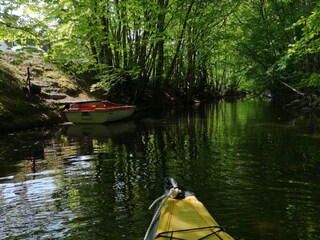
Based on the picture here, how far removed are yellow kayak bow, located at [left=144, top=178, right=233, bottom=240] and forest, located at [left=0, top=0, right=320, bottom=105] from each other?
10057 mm

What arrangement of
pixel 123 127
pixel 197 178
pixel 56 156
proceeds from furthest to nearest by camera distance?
pixel 123 127 → pixel 56 156 → pixel 197 178

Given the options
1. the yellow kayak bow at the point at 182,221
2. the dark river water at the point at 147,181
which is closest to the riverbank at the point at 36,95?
the dark river water at the point at 147,181

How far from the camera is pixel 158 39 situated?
1762 cm

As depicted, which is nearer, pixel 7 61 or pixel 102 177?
pixel 102 177

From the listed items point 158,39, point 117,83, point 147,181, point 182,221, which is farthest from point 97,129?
point 182,221

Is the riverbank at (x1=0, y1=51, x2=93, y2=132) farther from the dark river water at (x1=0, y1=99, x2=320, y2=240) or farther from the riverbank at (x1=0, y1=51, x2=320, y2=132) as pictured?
the dark river water at (x1=0, y1=99, x2=320, y2=240)

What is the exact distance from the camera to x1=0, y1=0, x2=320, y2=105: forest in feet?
50.3

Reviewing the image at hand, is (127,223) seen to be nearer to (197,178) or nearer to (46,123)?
(197,178)

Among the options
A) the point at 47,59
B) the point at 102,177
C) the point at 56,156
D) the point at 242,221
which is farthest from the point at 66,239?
the point at 47,59

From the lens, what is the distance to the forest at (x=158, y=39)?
50.3ft

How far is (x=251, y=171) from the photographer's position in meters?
7.77

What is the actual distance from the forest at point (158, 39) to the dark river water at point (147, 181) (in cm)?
429

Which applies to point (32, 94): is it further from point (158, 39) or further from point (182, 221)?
point (182, 221)

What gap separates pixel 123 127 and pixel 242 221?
1178cm
